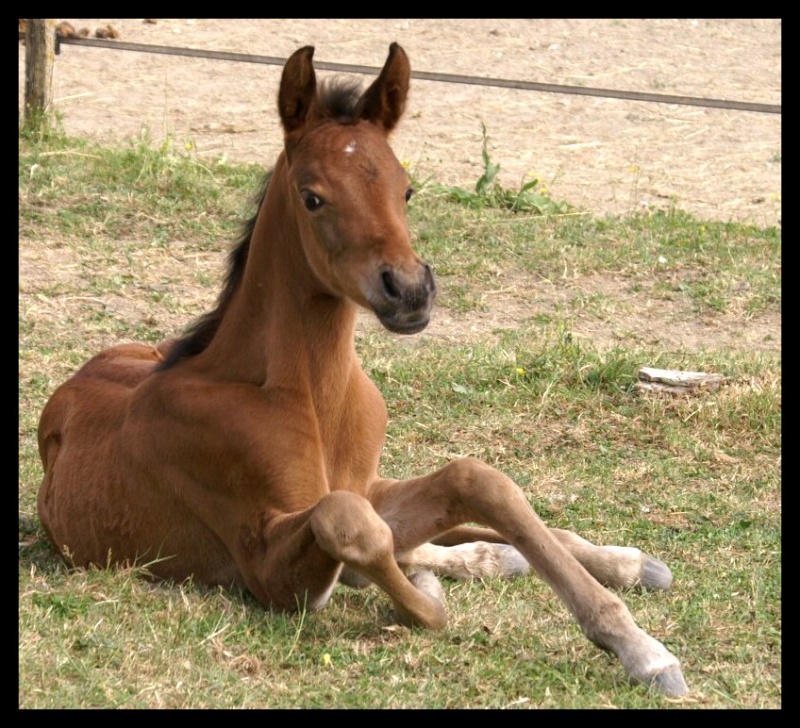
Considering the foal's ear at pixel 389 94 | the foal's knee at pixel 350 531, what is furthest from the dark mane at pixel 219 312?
the foal's knee at pixel 350 531

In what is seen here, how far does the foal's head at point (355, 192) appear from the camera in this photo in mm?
3865

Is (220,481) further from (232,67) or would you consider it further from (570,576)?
(232,67)

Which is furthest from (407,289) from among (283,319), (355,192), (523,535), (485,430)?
(485,430)

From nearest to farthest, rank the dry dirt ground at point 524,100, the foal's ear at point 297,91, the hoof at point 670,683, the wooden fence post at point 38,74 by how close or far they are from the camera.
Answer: the hoof at point 670,683 < the foal's ear at point 297,91 < the wooden fence post at point 38,74 < the dry dirt ground at point 524,100

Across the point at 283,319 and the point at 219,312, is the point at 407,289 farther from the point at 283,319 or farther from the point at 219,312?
the point at 219,312

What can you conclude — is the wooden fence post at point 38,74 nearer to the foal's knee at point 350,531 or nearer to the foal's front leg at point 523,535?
the foal's front leg at point 523,535

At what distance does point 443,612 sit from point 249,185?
17.3ft

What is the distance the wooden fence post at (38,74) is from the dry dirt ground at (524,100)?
57 cm

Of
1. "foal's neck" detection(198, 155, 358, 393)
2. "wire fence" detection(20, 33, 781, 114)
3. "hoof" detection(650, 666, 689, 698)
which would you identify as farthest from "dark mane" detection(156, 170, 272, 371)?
"wire fence" detection(20, 33, 781, 114)

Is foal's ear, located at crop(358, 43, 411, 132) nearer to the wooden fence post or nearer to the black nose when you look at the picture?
the black nose

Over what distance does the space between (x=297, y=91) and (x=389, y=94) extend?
1.01 ft

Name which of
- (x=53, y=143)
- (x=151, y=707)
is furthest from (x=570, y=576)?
(x=53, y=143)

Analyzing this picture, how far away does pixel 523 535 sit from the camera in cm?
397

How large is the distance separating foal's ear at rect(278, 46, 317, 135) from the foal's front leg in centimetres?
123
